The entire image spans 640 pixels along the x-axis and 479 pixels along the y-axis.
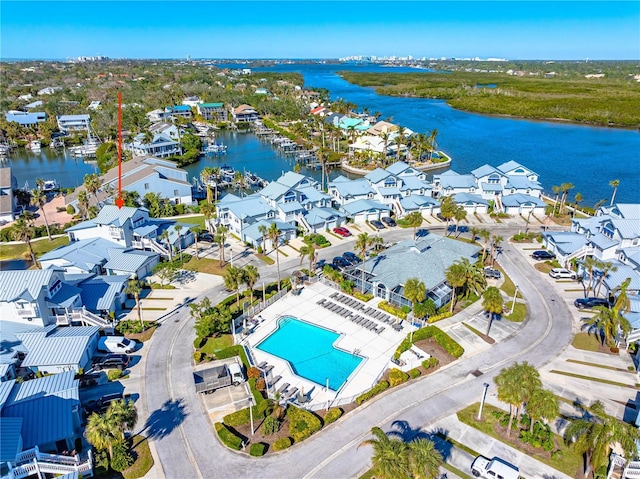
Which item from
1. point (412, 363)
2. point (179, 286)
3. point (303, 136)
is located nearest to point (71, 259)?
point (179, 286)

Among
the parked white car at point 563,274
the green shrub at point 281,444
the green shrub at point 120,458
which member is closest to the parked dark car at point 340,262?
the parked white car at point 563,274

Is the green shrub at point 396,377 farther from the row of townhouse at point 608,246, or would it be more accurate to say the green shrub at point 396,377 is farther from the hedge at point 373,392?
the row of townhouse at point 608,246

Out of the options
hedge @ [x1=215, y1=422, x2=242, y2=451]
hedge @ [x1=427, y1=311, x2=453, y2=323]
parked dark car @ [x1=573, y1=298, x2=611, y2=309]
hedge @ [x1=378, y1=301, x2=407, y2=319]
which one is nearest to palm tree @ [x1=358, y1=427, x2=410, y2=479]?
hedge @ [x1=215, y1=422, x2=242, y2=451]

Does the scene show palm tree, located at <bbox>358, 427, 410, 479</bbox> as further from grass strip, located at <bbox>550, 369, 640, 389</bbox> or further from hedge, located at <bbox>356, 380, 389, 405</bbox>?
grass strip, located at <bbox>550, 369, 640, 389</bbox>

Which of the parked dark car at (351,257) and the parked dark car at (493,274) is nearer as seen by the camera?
the parked dark car at (493,274)

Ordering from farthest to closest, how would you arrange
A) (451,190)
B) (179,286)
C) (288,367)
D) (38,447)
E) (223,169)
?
(223,169), (451,190), (179,286), (288,367), (38,447)

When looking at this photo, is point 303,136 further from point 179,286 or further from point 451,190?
point 179,286

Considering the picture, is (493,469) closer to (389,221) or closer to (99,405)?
(99,405)
